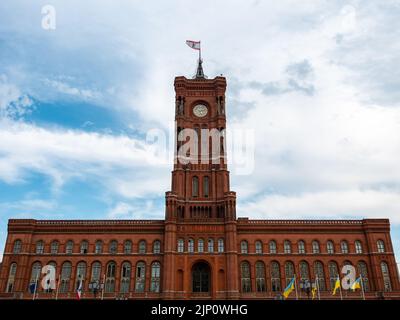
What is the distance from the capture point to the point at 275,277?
67500 millimetres

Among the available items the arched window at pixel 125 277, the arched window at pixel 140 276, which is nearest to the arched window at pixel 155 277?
the arched window at pixel 140 276

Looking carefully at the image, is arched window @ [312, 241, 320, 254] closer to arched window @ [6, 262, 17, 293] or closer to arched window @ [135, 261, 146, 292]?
arched window @ [135, 261, 146, 292]

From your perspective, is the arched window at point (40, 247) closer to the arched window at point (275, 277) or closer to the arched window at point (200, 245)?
the arched window at point (200, 245)

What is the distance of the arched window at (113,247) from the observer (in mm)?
69000

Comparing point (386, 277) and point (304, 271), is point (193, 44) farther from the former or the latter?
point (386, 277)

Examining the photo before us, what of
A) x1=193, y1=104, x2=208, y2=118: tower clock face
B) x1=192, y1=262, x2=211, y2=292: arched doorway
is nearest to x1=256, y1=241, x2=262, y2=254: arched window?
x1=192, y1=262, x2=211, y2=292: arched doorway

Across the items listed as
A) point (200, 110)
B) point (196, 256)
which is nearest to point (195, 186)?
point (196, 256)

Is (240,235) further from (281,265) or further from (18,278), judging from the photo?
(18,278)

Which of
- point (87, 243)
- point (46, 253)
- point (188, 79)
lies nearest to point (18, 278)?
point (46, 253)

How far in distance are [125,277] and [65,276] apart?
426 inches

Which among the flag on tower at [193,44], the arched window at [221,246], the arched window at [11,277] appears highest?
the flag on tower at [193,44]

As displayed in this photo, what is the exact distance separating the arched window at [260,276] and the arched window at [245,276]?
1.61m

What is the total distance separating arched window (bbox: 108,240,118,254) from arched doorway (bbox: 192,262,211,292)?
49.1ft

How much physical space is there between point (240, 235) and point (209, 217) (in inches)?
279
